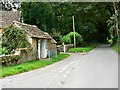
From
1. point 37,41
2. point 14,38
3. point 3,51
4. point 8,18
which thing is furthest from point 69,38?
point 3,51

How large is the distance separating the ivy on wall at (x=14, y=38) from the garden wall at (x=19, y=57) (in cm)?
125

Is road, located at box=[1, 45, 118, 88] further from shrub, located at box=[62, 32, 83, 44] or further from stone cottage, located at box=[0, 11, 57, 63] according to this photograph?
shrub, located at box=[62, 32, 83, 44]

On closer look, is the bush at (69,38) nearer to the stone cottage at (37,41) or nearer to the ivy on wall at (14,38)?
the stone cottage at (37,41)

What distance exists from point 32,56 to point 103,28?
6551 centimetres

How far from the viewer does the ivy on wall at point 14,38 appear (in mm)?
27406

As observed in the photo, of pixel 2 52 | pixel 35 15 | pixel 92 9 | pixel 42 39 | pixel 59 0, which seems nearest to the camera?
pixel 2 52

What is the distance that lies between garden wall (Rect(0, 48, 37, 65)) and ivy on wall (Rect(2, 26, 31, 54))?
49.3 inches

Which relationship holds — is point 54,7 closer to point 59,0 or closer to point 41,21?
point 59,0

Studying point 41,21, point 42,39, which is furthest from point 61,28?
point 42,39

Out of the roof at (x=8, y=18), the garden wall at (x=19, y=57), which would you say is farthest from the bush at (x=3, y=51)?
the roof at (x=8, y=18)

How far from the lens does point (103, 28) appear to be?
90.7 m

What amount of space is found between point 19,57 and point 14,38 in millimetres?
4825

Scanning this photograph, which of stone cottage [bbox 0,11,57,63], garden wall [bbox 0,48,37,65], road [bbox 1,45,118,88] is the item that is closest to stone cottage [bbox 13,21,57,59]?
stone cottage [bbox 0,11,57,63]

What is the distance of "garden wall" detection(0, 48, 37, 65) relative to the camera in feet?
68.2
